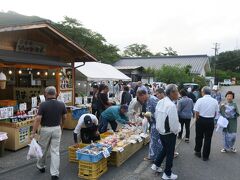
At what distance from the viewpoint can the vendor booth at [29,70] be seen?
738 cm

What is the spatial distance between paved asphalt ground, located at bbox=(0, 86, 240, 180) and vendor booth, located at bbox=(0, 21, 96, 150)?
859mm

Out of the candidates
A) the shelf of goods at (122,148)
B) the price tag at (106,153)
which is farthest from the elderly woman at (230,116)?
the price tag at (106,153)

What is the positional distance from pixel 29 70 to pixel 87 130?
6.20m

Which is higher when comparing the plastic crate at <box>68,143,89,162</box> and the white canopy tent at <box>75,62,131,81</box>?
the white canopy tent at <box>75,62,131,81</box>

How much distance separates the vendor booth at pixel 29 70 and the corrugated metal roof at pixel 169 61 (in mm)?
31592

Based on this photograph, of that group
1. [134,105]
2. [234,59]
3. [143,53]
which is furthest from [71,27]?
[234,59]

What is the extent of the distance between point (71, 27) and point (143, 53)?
106ft

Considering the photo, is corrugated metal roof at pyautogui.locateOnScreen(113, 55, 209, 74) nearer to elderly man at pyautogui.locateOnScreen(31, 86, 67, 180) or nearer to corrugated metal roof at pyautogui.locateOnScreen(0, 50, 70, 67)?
corrugated metal roof at pyautogui.locateOnScreen(0, 50, 70, 67)

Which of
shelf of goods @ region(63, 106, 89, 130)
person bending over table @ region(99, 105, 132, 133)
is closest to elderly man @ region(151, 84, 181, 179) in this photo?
person bending over table @ region(99, 105, 132, 133)

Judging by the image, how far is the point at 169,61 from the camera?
44719mm

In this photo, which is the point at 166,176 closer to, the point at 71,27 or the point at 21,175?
the point at 21,175

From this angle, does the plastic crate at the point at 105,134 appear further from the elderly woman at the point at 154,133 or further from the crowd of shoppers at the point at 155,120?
the elderly woman at the point at 154,133

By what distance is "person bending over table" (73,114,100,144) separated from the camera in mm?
6221

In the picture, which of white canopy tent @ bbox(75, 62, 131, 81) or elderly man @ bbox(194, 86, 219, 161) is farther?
white canopy tent @ bbox(75, 62, 131, 81)
